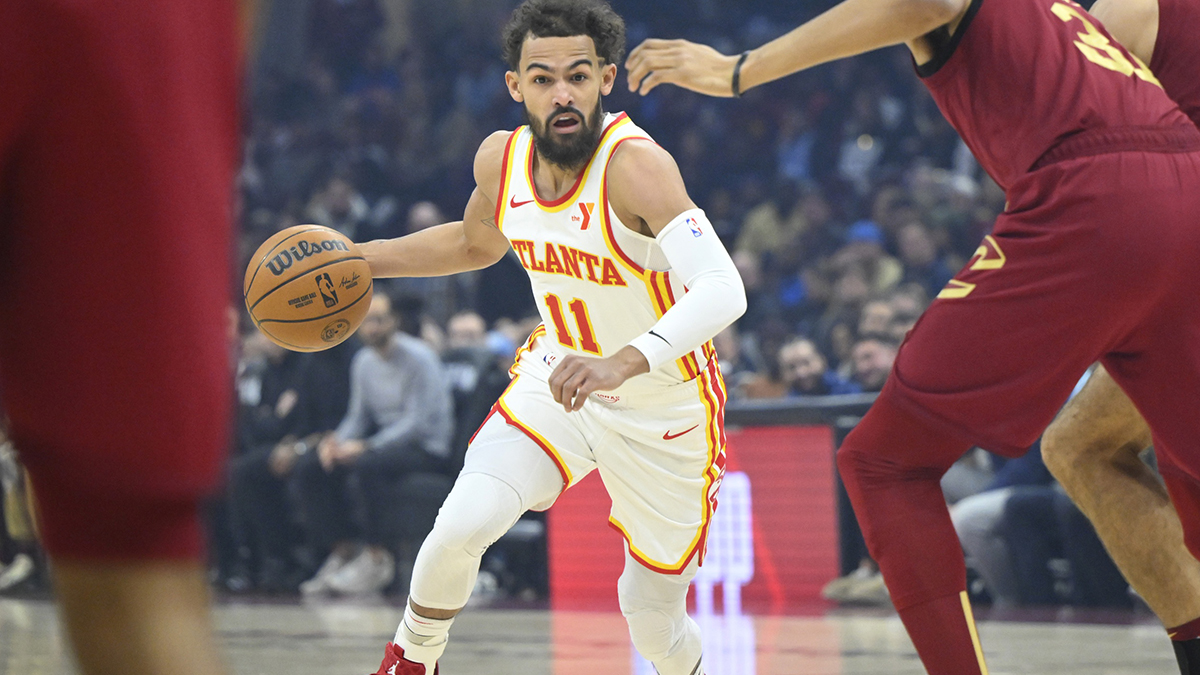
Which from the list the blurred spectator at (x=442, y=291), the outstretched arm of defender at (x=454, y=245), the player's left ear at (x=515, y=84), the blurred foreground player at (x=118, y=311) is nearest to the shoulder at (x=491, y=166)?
the outstretched arm of defender at (x=454, y=245)

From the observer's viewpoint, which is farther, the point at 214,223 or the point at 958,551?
the point at 958,551

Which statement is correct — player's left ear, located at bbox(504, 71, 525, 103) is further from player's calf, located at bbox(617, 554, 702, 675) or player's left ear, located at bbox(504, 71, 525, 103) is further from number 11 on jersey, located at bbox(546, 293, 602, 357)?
player's calf, located at bbox(617, 554, 702, 675)

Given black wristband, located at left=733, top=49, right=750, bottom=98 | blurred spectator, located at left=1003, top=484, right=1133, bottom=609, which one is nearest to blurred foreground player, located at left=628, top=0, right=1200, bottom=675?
black wristband, located at left=733, top=49, right=750, bottom=98

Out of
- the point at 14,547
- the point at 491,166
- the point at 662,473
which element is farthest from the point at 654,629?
the point at 14,547

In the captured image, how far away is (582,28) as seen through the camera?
387cm

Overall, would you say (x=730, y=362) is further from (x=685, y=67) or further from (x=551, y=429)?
(x=685, y=67)

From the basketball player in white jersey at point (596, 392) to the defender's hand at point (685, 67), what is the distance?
0.63 m

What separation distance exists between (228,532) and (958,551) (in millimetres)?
7286

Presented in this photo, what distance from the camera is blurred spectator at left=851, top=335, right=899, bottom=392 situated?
757 centimetres

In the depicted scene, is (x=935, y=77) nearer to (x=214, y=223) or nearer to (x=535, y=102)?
(x=535, y=102)

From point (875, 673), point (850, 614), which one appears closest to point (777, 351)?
point (850, 614)

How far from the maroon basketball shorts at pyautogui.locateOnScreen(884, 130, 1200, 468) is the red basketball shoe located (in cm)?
171

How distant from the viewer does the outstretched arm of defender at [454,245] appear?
4.12 meters

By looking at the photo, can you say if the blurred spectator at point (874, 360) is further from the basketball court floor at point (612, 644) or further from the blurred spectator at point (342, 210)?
the blurred spectator at point (342, 210)
